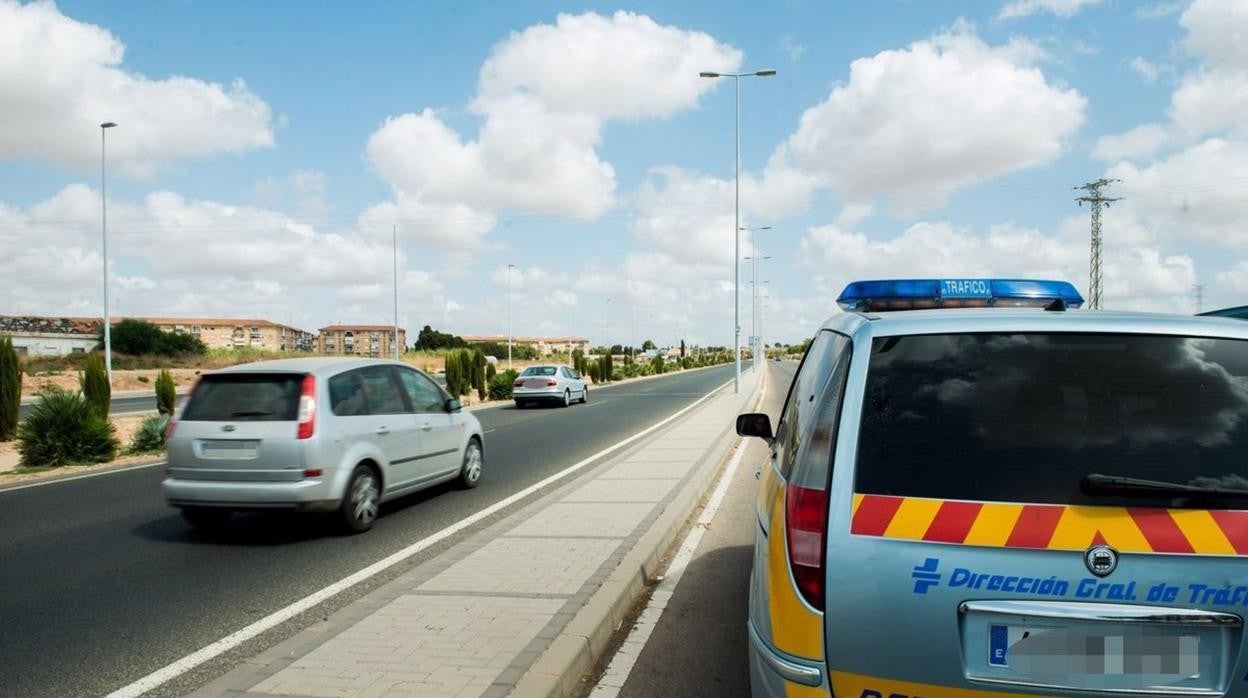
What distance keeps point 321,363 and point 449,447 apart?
1940 millimetres

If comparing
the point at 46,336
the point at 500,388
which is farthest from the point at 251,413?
the point at 46,336

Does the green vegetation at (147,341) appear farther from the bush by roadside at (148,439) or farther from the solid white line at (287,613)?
the solid white line at (287,613)

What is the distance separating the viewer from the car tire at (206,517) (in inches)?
306

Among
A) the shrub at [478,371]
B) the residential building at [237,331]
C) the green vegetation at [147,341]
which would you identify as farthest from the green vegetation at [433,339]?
the shrub at [478,371]

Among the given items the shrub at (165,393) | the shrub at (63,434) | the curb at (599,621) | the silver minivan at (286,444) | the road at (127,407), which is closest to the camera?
the curb at (599,621)

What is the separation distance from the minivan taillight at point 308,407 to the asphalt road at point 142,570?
1.02 metres

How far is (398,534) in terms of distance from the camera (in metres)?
7.55

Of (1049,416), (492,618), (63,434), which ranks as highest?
(1049,416)

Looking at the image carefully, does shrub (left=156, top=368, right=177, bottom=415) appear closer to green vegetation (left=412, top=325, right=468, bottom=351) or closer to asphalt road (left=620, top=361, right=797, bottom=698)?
asphalt road (left=620, top=361, right=797, bottom=698)

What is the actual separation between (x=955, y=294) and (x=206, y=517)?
7.16m

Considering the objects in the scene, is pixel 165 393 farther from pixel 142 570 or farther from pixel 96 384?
pixel 142 570

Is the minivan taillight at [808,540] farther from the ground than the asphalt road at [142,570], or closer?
farther from the ground

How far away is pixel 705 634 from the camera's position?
470cm

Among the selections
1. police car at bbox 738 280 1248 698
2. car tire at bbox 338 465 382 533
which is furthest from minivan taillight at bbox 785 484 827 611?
car tire at bbox 338 465 382 533
